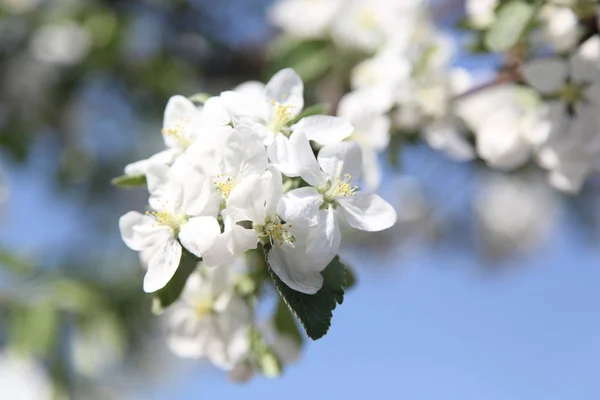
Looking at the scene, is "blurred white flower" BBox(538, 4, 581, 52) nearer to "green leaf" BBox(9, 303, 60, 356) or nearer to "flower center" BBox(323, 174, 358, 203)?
"flower center" BBox(323, 174, 358, 203)

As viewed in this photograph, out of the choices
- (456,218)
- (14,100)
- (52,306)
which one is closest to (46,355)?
(52,306)

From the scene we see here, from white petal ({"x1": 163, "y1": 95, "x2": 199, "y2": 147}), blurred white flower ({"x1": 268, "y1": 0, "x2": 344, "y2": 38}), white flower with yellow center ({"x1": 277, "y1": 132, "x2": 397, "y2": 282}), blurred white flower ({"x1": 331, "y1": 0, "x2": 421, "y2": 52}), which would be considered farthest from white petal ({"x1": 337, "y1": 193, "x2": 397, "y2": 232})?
blurred white flower ({"x1": 268, "y1": 0, "x2": 344, "y2": 38})

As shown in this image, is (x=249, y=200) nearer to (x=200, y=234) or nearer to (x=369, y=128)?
(x=200, y=234)

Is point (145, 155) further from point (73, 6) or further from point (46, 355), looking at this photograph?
point (46, 355)

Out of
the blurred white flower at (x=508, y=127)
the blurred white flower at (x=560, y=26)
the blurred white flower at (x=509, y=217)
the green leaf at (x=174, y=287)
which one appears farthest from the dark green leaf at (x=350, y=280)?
the blurred white flower at (x=509, y=217)

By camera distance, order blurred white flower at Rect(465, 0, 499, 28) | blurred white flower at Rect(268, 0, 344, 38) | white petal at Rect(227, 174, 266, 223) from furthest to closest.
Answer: blurred white flower at Rect(268, 0, 344, 38) < blurred white flower at Rect(465, 0, 499, 28) < white petal at Rect(227, 174, 266, 223)
